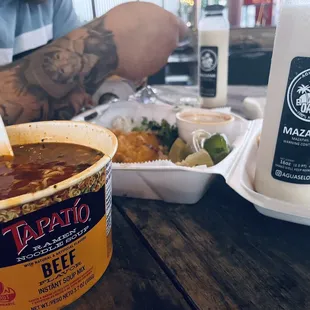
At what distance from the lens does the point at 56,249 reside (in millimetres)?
472

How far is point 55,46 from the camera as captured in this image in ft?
4.09

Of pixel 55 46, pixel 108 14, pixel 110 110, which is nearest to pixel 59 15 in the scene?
pixel 108 14

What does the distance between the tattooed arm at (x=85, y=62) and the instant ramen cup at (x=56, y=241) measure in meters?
0.73

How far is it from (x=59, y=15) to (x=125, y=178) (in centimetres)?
138

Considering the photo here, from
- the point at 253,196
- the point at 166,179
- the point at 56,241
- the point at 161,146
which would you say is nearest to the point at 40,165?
the point at 56,241

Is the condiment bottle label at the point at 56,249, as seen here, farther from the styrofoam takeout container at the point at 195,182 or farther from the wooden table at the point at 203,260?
the styrofoam takeout container at the point at 195,182

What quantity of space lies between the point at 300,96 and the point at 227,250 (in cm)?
30

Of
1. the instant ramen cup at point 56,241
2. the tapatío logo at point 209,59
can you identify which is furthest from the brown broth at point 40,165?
the tapatío logo at point 209,59

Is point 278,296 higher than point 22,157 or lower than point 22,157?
lower

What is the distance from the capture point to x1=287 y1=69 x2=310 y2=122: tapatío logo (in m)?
0.57

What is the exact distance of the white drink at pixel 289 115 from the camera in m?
0.56

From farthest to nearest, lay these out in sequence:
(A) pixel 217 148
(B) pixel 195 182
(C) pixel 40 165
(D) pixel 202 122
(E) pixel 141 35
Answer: (E) pixel 141 35
(D) pixel 202 122
(A) pixel 217 148
(B) pixel 195 182
(C) pixel 40 165

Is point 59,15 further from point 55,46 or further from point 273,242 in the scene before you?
point 273,242

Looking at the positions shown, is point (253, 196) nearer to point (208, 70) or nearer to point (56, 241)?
point (56, 241)
